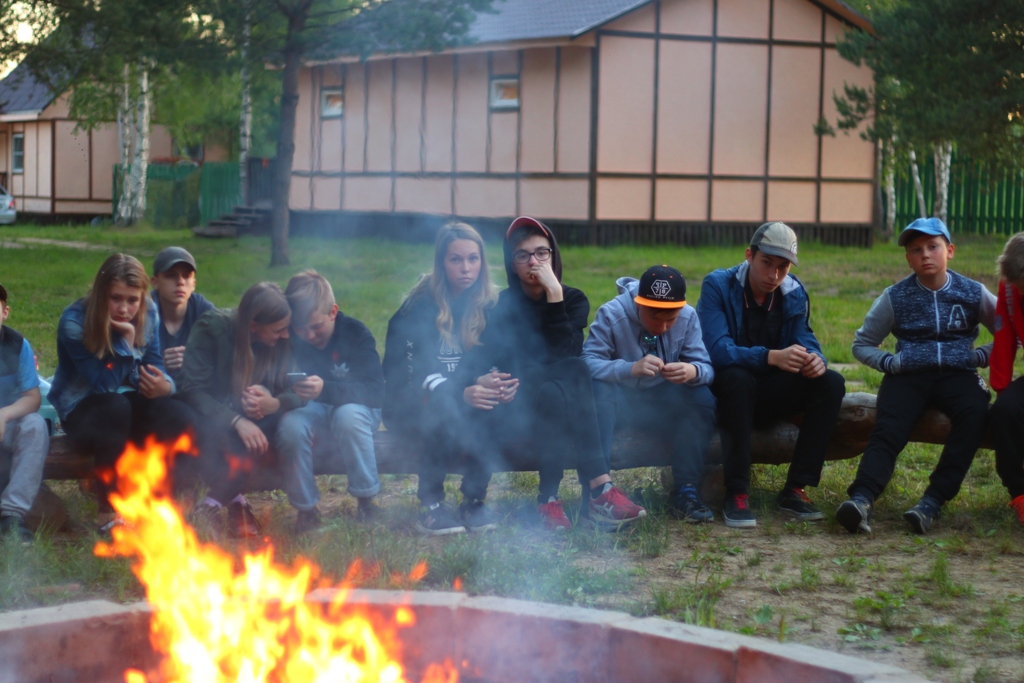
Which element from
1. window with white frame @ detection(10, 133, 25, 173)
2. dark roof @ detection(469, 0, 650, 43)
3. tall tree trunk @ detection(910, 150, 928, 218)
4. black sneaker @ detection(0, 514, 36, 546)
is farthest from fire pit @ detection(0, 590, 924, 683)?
A: window with white frame @ detection(10, 133, 25, 173)

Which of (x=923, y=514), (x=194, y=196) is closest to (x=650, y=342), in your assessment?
(x=923, y=514)

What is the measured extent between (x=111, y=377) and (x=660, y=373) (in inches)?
91.5

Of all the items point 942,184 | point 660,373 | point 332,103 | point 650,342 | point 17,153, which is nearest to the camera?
point 660,373

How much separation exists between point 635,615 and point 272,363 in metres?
2.04

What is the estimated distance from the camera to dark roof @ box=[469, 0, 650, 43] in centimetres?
1867

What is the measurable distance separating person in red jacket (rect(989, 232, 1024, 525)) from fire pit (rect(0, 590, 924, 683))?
7.34ft

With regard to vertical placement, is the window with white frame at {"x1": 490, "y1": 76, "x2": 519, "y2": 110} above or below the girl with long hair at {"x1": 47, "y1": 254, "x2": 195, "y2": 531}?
above

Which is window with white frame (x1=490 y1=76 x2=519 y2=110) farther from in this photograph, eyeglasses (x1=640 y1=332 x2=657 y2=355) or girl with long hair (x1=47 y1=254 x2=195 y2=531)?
girl with long hair (x1=47 y1=254 x2=195 y2=531)

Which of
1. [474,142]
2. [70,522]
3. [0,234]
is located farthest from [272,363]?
[0,234]

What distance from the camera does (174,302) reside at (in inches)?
200

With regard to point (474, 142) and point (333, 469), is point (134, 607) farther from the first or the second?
point (474, 142)

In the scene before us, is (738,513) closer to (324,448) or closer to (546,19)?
(324,448)

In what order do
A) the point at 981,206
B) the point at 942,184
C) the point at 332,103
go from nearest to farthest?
the point at 332,103, the point at 981,206, the point at 942,184

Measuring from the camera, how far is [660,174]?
19.9 m
